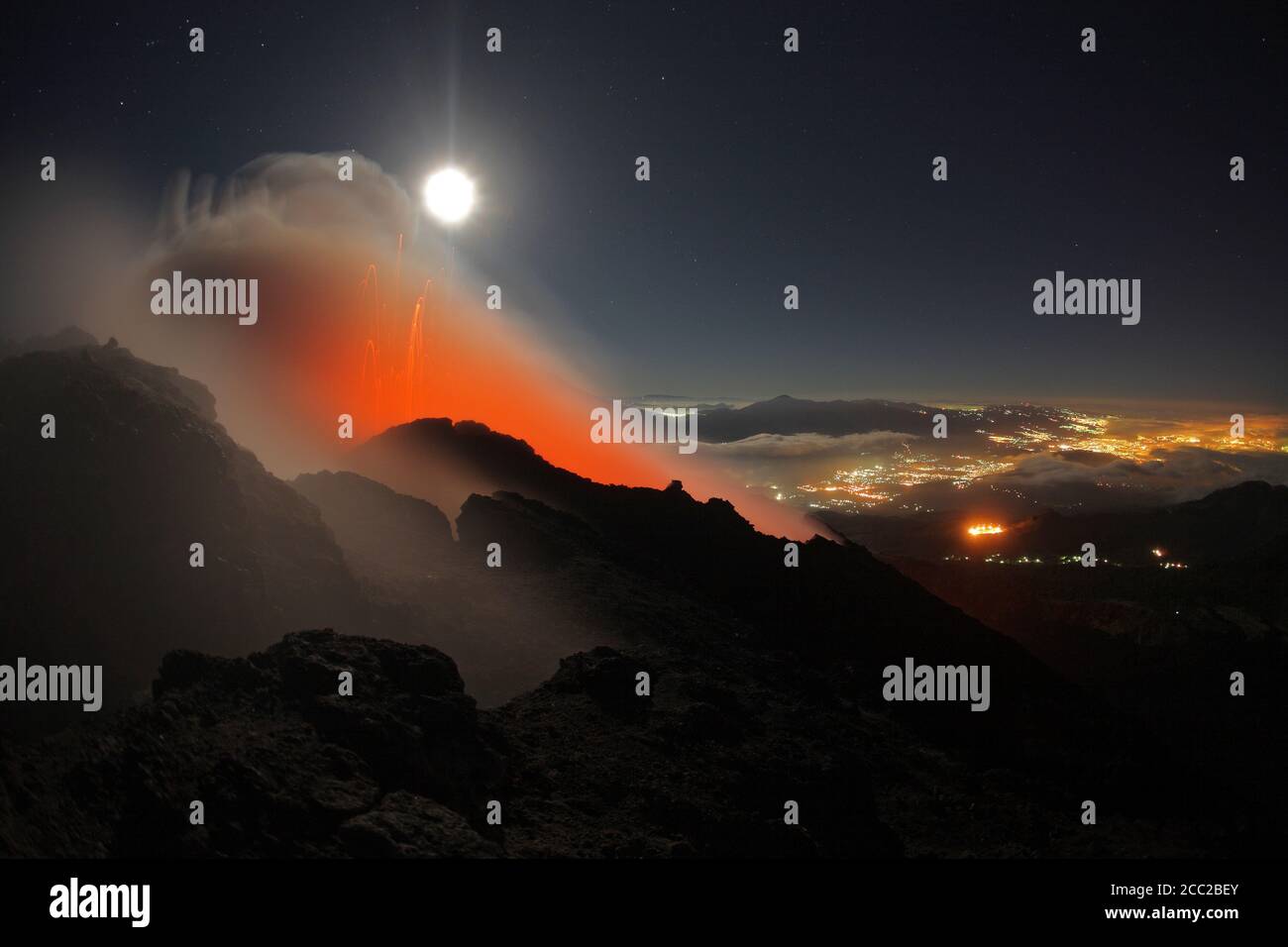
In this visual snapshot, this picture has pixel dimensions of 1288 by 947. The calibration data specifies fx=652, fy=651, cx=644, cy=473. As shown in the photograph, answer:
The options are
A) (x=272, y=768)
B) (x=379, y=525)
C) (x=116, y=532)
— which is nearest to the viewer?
(x=272, y=768)
